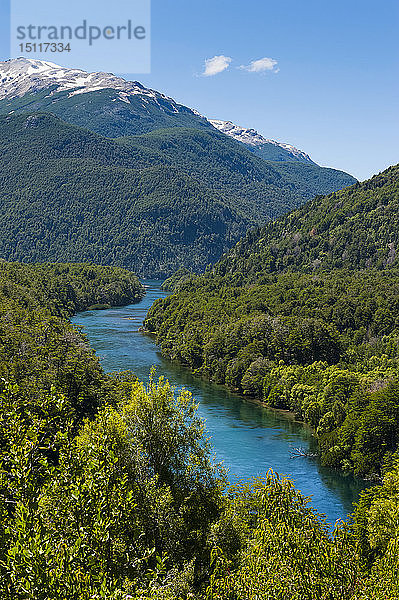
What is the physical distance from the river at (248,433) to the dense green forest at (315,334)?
9.52 feet

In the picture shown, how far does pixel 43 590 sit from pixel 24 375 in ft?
161

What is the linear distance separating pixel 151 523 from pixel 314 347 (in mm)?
79862

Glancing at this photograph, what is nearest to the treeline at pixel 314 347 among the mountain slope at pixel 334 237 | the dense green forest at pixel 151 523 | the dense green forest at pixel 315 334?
the dense green forest at pixel 315 334

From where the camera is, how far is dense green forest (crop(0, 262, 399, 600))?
13.5 m

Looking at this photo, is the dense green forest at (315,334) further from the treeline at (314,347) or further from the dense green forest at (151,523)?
the dense green forest at (151,523)

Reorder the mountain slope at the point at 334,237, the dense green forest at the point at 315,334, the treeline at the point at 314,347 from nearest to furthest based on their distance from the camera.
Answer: the treeline at the point at 314,347, the dense green forest at the point at 315,334, the mountain slope at the point at 334,237

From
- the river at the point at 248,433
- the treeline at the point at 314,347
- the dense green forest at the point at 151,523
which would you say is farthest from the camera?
the treeline at the point at 314,347

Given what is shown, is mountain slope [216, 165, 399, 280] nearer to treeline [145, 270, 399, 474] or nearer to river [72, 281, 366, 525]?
treeline [145, 270, 399, 474]

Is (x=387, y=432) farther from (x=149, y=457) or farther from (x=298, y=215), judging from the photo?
(x=298, y=215)

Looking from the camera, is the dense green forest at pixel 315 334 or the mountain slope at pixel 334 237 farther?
the mountain slope at pixel 334 237

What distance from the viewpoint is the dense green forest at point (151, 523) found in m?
13.5

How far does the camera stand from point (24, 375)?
193 ft

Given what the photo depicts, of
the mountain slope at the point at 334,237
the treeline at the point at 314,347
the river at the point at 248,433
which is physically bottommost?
the river at the point at 248,433

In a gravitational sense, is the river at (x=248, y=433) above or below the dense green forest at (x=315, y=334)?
below
